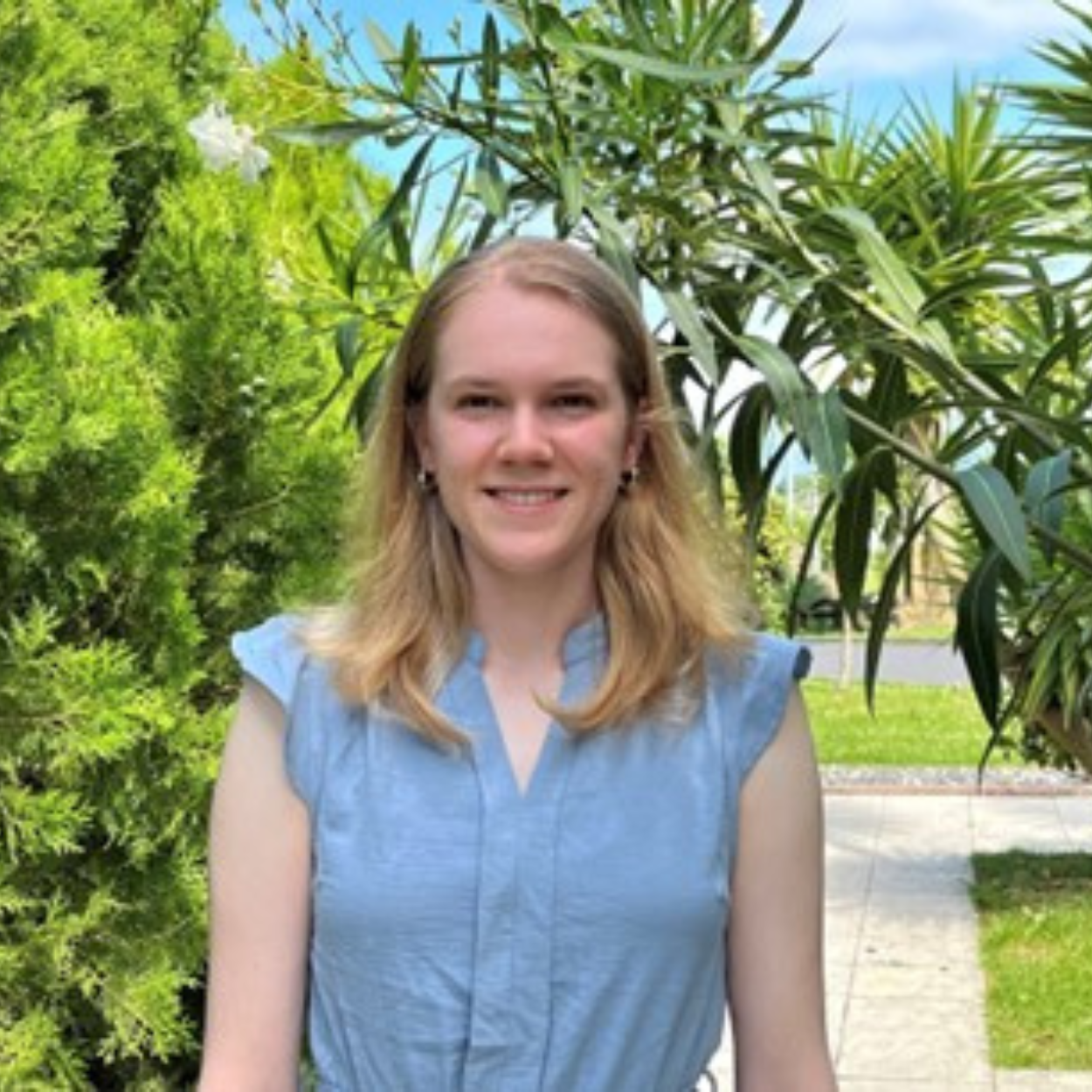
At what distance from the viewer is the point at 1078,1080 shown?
19.0 feet

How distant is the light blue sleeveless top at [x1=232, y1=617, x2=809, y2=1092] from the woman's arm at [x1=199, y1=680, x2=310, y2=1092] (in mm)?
18

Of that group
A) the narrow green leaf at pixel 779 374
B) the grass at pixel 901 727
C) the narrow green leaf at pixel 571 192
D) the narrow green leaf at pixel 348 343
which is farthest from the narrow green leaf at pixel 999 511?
the grass at pixel 901 727

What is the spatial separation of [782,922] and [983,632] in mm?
799

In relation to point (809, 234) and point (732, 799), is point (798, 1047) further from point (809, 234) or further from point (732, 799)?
point (809, 234)

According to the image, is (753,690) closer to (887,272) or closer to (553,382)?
(553,382)

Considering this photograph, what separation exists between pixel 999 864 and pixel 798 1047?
7798 millimetres

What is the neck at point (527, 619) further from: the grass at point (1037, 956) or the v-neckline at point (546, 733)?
the grass at point (1037, 956)

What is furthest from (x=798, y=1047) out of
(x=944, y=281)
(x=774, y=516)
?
(x=774, y=516)

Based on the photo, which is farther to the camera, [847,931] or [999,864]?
[999,864]

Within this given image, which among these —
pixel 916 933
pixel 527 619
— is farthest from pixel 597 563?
pixel 916 933

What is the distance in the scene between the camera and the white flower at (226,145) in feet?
8.80

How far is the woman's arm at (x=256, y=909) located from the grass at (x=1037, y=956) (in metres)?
4.74

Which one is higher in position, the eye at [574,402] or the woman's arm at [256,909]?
the eye at [574,402]

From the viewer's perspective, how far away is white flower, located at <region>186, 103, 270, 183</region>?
8.80 ft
